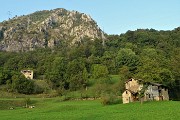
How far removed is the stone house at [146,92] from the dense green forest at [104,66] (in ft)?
5.84

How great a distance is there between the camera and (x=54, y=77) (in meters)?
117

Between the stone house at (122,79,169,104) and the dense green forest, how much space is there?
1780 millimetres

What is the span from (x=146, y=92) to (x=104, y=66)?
46.1m

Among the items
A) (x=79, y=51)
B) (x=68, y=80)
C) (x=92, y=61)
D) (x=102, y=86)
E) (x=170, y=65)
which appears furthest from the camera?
(x=79, y=51)

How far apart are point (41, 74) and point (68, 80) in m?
33.2

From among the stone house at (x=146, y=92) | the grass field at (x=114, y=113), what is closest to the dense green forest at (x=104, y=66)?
the stone house at (x=146, y=92)

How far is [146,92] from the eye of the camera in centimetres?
7294

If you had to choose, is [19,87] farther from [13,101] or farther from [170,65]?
[170,65]

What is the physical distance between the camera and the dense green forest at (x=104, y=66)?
82.7 metres

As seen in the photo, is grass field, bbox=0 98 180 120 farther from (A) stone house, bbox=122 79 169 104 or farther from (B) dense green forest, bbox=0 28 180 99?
(B) dense green forest, bbox=0 28 180 99

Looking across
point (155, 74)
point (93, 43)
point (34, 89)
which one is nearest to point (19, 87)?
point (34, 89)

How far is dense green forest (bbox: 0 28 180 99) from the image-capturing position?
82694mm

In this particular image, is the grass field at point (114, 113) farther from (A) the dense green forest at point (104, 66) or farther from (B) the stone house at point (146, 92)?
(A) the dense green forest at point (104, 66)

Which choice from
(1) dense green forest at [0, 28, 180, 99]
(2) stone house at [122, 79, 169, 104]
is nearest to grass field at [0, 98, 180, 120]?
(2) stone house at [122, 79, 169, 104]
